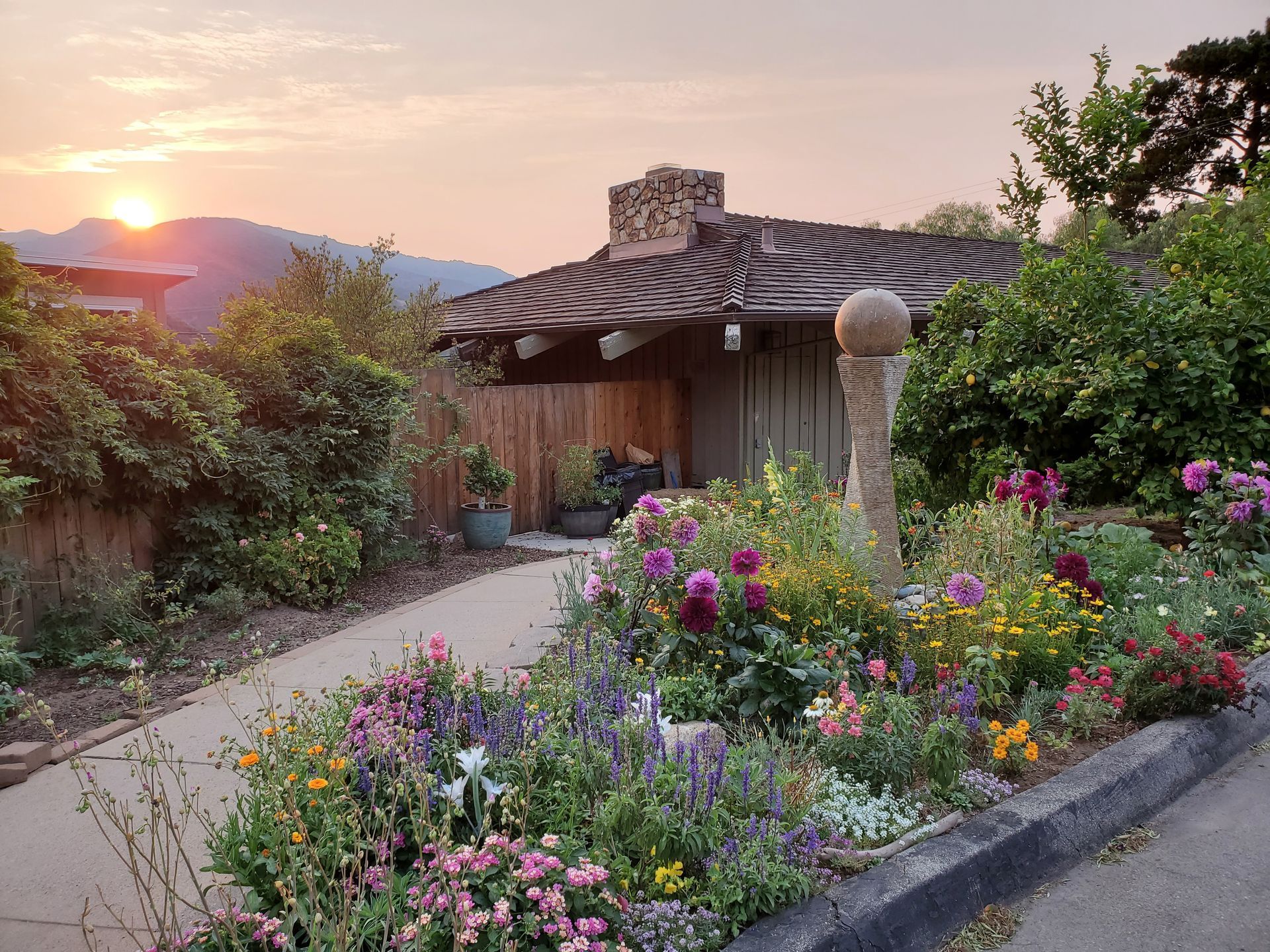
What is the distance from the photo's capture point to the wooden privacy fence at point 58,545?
5.06m

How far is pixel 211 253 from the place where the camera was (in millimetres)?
62812

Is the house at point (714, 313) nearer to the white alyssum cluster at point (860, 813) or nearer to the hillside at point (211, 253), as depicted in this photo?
the hillside at point (211, 253)

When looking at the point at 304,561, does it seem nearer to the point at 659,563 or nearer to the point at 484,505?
the point at 484,505

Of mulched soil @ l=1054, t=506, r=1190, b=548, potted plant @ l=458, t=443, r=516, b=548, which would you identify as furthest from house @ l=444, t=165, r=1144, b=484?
mulched soil @ l=1054, t=506, r=1190, b=548

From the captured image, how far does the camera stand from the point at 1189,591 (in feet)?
15.4

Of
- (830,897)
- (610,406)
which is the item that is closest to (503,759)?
(830,897)

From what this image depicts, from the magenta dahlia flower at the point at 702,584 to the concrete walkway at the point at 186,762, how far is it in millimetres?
1254

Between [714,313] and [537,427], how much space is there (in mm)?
2619

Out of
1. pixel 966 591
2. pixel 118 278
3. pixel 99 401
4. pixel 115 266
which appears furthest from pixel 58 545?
pixel 118 278

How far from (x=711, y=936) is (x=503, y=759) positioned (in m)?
0.76

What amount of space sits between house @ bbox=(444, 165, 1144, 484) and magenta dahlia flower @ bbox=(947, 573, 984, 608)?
654cm

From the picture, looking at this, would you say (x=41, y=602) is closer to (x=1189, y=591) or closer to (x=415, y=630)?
(x=415, y=630)

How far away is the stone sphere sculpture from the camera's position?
4.68 m

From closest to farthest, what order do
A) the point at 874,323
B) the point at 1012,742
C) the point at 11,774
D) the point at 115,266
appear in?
the point at 1012,742
the point at 11,774
the point at 874,323
the point at 115,266
